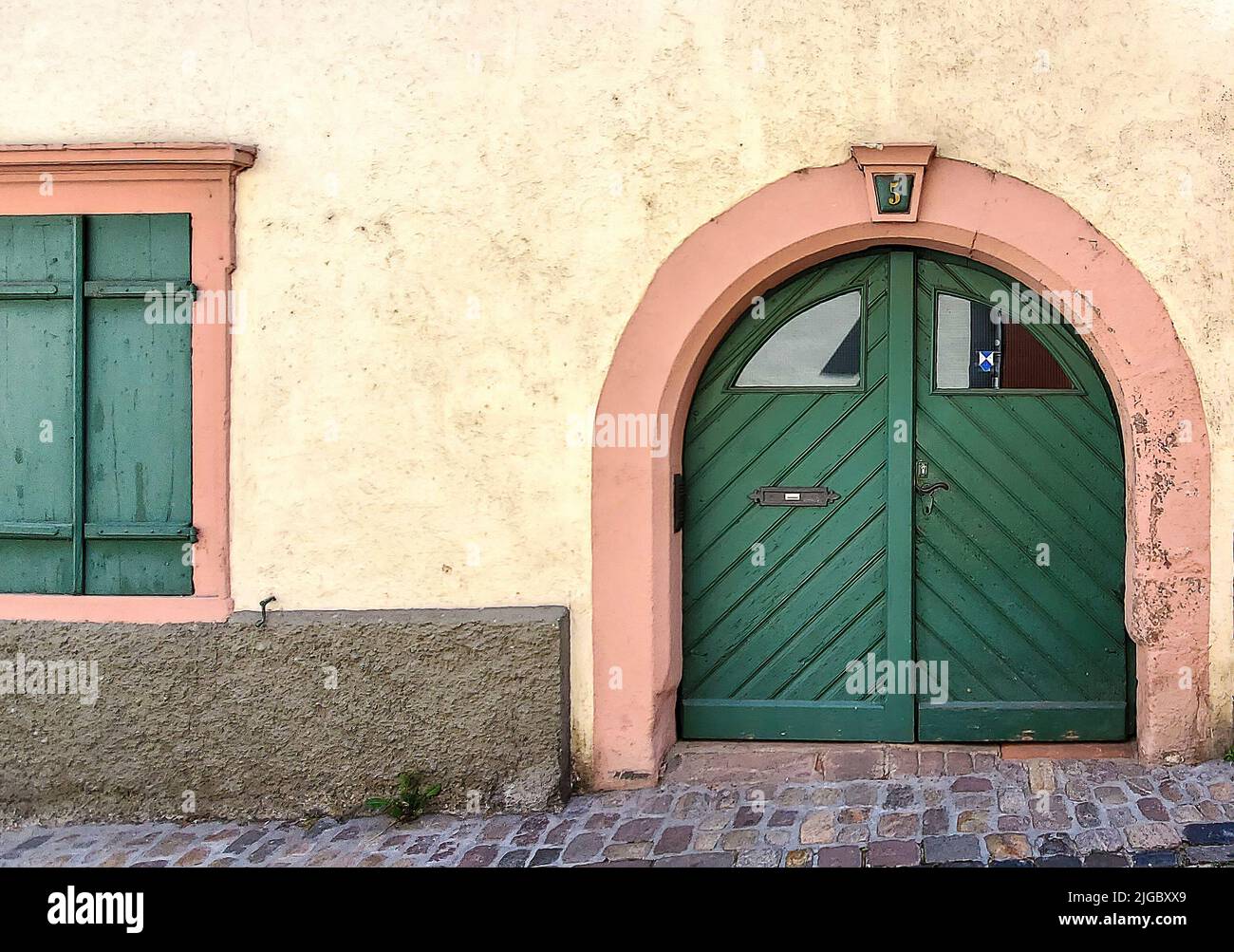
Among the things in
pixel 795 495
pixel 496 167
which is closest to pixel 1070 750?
pixel 795 495

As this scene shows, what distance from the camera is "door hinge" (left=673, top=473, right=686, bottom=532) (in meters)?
4.66

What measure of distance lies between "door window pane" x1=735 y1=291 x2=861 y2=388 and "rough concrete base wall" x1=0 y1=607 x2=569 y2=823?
4.90 ft

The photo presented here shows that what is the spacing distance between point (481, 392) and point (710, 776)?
1929mm

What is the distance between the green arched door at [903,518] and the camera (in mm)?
4633

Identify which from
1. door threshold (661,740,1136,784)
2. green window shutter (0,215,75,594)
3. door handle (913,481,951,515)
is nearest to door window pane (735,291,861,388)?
door handle (913,481,951,515)

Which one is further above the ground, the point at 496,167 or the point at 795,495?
the point at 496,167

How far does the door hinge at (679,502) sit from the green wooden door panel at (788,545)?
0.13ft

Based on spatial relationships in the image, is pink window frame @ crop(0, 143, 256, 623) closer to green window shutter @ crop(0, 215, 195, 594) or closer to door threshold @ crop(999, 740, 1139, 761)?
green window shutter @ crop(0, 215, 195, 594)

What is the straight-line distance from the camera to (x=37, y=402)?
473cm

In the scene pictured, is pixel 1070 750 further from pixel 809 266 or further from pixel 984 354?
pixel 809 266

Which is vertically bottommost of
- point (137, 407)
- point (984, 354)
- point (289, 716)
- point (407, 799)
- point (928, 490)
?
point (407, 799)

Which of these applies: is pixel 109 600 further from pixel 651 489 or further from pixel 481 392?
pixel 651 489

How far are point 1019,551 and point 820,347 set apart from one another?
1.25 meters

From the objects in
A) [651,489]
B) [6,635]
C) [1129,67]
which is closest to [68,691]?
Answer: [6,635]
